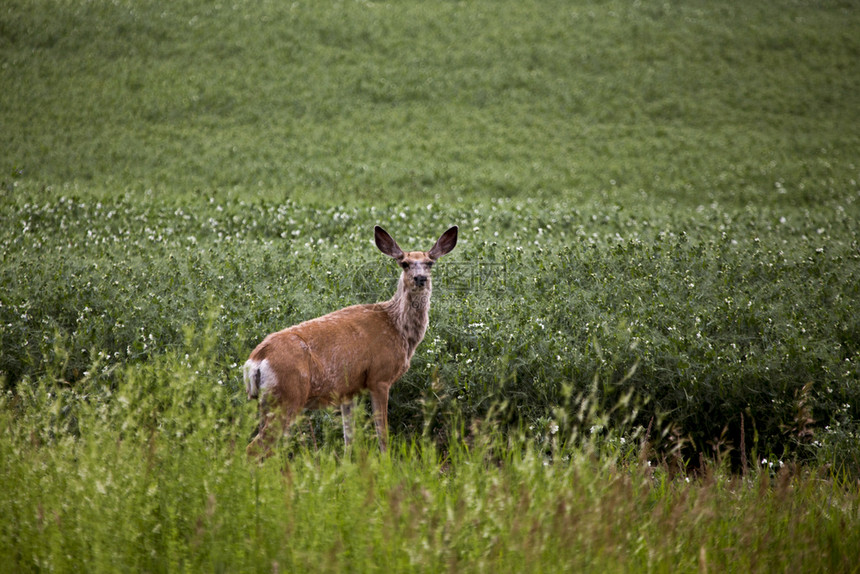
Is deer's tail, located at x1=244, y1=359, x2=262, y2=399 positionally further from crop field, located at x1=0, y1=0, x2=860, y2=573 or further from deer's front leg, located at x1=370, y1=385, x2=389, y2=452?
deer's front leg, located at x1=370, y1=385, x2=389, y2=452

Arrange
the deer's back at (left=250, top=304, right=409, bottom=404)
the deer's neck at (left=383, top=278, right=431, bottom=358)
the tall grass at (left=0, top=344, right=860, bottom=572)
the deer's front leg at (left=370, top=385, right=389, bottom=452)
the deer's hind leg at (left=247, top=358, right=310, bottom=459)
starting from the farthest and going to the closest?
1. the deer's neck at (left=383, top=278, right=431, bottom=358)
2. the deer's front leg at (left=370, top=385, right=389, bottom=452)
3. the deer's back at (left=250, top=304, right=409, bottom=404)
4. the deer's hind leg at (left=247, top=358, right=310, bottom=459)
5. the tall grass at (left=0, top=344, right=860, bottom=572)

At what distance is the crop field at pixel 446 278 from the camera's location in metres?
3.56

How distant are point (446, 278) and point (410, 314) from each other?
10.8ft

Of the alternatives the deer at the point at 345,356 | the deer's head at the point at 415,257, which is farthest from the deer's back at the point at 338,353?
the deer's head at the point at 415,257

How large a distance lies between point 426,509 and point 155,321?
5.66 m

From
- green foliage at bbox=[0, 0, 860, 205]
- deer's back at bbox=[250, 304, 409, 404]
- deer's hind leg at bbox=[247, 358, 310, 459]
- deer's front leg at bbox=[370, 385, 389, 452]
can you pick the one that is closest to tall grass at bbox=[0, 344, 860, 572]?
deer's hind leg at bbox=[247, 358, 310, 459]

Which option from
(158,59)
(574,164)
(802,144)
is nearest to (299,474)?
(574,164)

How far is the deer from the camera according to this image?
17.1 ft

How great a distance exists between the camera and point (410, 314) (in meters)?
6.44

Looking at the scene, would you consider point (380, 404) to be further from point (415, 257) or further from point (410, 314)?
point (415, 257)

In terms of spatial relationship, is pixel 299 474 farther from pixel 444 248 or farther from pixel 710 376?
pixel 710 376

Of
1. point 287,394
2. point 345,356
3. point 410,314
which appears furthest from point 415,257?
point 287,394

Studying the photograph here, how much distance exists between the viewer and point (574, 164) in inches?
906

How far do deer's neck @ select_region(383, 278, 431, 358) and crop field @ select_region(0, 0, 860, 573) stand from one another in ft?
2.15
